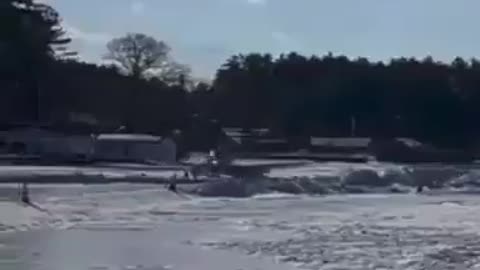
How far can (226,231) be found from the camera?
112 feet

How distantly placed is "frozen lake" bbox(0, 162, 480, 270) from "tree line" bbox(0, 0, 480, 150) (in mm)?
36773

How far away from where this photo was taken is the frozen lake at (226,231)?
24906 millimetres

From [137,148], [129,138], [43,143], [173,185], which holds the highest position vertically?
[129,138]

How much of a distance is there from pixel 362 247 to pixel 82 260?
23.7 ft

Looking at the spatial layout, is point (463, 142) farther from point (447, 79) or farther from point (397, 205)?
point (397, 205)

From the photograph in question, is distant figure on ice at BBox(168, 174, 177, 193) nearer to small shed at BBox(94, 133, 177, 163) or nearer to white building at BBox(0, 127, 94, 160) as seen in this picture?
white building at BBox(0, 127, 94, 160)

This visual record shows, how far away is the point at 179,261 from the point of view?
80.9 ft

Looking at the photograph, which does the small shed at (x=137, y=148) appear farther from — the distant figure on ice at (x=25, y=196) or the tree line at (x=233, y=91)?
the distant figure on ice at (x=25, y=196)

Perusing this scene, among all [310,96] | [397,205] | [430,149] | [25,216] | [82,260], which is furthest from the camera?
[310,96]

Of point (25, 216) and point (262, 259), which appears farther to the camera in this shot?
point (25, 216)

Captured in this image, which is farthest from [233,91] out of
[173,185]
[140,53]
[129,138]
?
[173,185]

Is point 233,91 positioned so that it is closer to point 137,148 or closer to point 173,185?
point 137,148

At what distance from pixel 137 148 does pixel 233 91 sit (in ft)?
146

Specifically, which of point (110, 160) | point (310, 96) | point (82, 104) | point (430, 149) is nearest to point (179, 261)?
point (110, 160)
